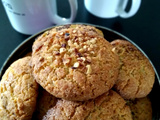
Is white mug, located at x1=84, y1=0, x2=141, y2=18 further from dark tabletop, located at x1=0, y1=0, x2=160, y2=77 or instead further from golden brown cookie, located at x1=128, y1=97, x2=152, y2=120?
golden brown cookie, located at x1=128, y1=97, x2=152, y2=120

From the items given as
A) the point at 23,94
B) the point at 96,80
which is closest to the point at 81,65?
the point at 96,80

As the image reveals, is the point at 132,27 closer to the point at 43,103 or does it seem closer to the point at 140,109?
the point at 140,109

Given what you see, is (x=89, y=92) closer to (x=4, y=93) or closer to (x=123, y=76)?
(x=123, y=76)

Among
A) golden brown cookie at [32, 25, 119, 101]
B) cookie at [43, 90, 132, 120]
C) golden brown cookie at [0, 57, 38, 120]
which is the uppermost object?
golden brown cookie at [32, 25, 119, 101]

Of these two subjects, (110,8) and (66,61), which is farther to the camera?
(110,8)

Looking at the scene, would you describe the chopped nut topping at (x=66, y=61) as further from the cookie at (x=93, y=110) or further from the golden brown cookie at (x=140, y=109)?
the golden brown cookie at (x=140, y=109)

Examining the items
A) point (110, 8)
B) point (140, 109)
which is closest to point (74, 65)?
point (140, 109)

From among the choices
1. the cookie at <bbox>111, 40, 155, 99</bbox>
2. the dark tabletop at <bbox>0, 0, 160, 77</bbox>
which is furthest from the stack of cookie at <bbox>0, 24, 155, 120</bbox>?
the dark tabletop at <bbox>0, 0, 160, 77</bbox>
